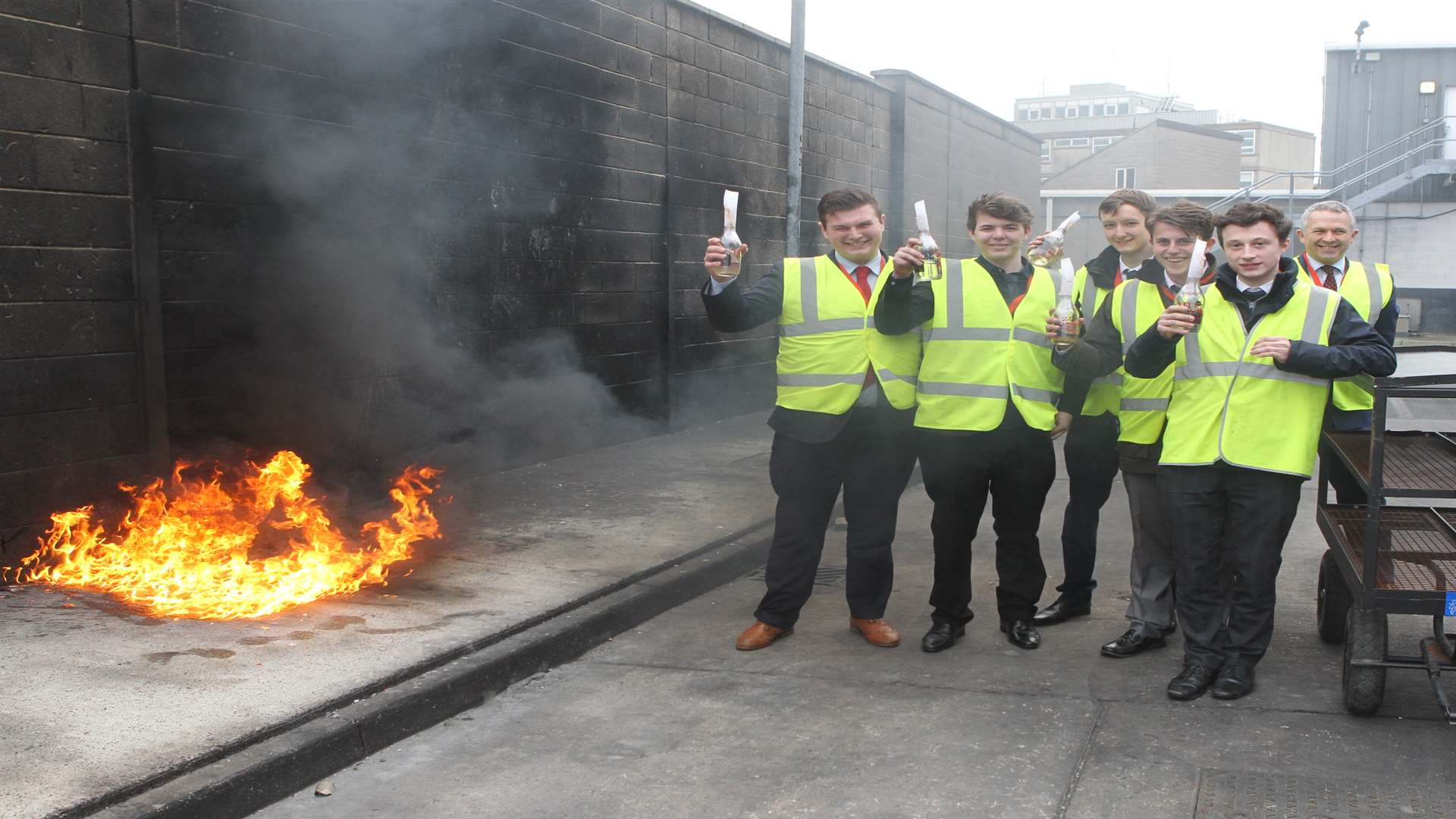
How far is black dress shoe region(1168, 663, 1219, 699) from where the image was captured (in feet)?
14.3

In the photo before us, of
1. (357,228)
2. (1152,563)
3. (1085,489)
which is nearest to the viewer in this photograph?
(1152,563)

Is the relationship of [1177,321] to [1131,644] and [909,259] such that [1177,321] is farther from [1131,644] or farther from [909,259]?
[1131,644]

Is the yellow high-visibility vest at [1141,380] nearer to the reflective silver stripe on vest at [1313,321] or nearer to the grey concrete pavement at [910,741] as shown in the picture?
the reflective silver stripe on vest at [1313,321]

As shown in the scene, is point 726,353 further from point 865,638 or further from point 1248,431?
point 1248,431

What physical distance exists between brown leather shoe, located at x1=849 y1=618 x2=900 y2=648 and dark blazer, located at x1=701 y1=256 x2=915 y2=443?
2.60ft

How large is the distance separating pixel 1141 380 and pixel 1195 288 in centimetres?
80

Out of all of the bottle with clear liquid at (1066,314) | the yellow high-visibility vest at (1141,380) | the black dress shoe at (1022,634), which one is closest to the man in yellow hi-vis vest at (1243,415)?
the bottle with clear liquid at (1066,314)

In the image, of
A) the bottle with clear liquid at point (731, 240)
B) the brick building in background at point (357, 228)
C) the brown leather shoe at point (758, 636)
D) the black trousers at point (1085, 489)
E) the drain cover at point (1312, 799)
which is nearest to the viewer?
the drain cover at point (1312, 799)

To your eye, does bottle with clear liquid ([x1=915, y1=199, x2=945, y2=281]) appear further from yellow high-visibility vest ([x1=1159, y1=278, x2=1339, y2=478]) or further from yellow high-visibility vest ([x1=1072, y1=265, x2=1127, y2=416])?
yellow high-visibility vest ([x1=1159, y1=278, x2=1339, y2=478])

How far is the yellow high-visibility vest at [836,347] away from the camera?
4969 mm

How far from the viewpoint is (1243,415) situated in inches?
170

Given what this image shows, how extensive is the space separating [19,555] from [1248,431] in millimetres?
4903

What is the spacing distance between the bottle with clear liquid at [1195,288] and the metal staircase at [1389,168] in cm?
2294

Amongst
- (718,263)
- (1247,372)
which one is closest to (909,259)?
(718,263)
